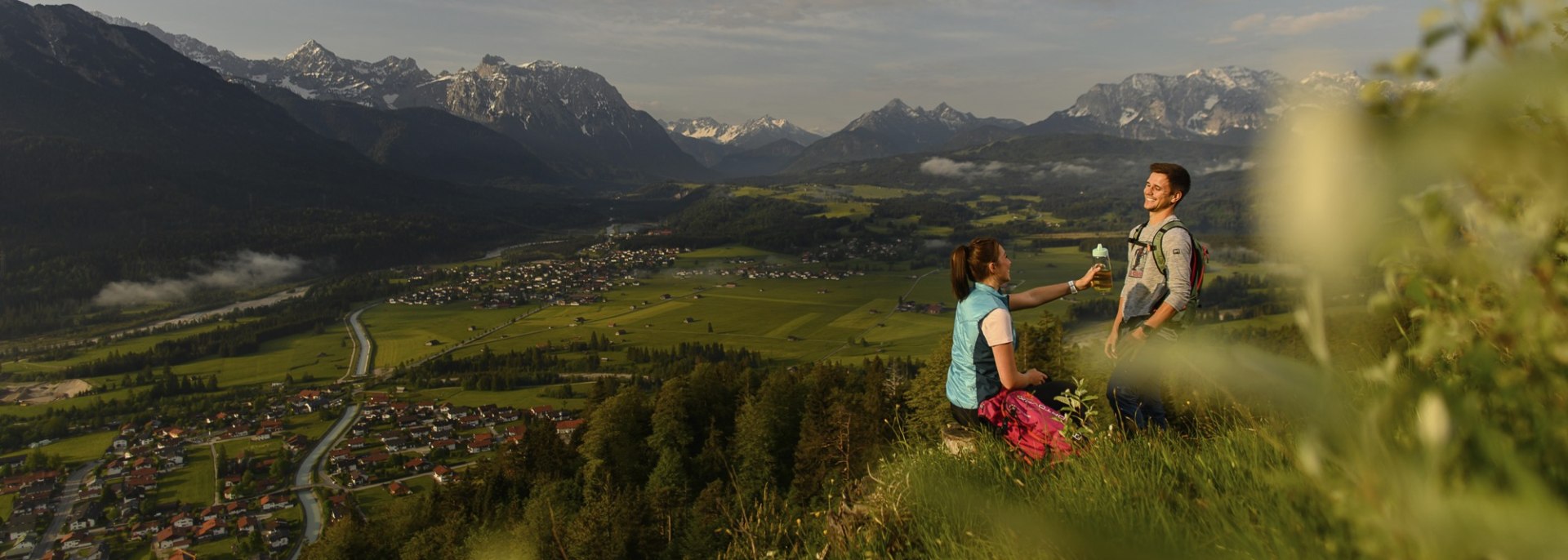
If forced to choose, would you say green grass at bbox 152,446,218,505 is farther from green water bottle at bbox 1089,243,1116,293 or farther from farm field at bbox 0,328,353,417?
green water bottle at bbox 1089,243,1116,293

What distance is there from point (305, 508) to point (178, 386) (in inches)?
1445

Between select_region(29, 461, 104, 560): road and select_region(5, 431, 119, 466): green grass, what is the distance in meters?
2.14

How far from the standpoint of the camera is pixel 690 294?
10175 centimetres

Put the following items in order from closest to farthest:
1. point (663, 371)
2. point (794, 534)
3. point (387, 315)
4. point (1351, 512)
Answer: point (1351, 512) < point (794, 534) < point (663, 371) < point (387, 315)

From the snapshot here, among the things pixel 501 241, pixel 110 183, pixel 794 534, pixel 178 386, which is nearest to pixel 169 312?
pixel 178 386

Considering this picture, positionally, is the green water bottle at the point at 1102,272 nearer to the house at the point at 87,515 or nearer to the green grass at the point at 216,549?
the green grass at the point at 216,549

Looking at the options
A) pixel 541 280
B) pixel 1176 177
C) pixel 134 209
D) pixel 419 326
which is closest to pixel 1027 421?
pixel 1176 177

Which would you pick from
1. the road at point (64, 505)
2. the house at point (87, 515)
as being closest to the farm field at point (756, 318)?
the road at point (64, 505)

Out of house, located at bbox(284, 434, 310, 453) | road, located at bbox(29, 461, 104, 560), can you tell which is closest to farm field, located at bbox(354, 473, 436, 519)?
house, located at bbox(284, 434, 310, 453)

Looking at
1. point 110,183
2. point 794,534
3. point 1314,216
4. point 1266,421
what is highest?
point 110,183

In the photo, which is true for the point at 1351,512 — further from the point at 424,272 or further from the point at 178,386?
the point at 424,272

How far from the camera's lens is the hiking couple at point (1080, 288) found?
177 inches

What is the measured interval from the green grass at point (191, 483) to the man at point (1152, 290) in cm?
5530

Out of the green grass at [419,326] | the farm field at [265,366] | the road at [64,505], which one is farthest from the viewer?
the green grass at [419,326]
